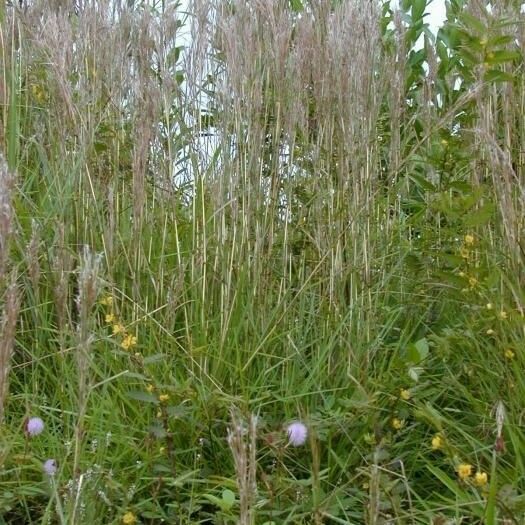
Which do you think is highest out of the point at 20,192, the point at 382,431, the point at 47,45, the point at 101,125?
the point at 47,45

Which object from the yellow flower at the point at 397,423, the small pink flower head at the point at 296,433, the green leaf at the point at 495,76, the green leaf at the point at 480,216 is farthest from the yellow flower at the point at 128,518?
the green leaf at the point at 495,76

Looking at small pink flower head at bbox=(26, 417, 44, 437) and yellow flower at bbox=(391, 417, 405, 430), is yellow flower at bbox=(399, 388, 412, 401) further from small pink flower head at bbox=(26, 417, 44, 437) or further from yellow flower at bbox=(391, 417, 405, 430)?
small pink flower head at bbox=(26, 417, 44, 437)

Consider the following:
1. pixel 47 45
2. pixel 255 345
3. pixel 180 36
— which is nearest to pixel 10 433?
pixel 255 345

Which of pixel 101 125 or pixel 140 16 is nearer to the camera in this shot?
pixel 140 16

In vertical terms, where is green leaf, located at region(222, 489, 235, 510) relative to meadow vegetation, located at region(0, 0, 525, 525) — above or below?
below

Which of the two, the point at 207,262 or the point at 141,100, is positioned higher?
the point at 141,100

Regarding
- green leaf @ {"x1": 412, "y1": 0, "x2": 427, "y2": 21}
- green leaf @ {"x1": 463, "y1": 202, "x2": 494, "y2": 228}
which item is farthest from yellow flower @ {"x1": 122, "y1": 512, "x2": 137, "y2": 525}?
green leaf @ {"x1": 412, "y1": 0, "x2": 427, "y2": 21}

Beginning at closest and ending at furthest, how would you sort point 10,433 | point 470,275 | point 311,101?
point 10,433 → point 470,275 → point 311,101

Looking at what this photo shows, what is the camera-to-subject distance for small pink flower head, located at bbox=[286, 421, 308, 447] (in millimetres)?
1821

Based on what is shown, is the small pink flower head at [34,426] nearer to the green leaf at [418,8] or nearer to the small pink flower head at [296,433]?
the small pink flower head at [296,433]

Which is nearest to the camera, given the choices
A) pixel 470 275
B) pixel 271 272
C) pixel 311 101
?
pixel 470 275

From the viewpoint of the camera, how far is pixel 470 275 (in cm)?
229

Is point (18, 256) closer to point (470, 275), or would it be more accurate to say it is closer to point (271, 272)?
point (271, 272)

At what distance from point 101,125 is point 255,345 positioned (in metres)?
0.84
